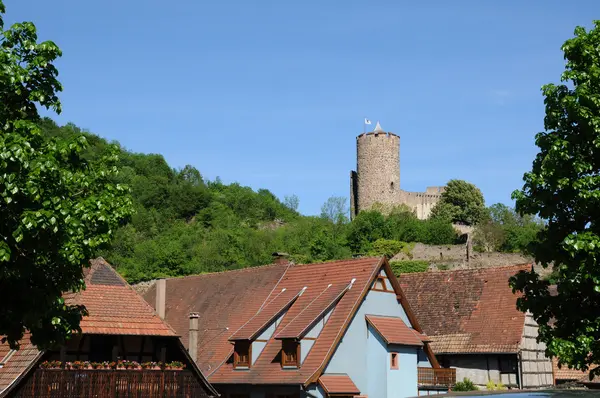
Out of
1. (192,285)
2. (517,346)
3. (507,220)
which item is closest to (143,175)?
(507,220)

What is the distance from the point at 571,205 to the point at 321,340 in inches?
555

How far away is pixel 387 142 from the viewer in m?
95.2

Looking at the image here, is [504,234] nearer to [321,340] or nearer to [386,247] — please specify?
[386,247]

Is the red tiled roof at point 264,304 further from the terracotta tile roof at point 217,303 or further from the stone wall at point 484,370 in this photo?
the stone wall at point 484,370

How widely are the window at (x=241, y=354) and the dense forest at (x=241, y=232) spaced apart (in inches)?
1153

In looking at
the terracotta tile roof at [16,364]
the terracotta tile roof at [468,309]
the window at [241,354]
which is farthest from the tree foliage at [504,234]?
the terracotta tile roof at [16,364]

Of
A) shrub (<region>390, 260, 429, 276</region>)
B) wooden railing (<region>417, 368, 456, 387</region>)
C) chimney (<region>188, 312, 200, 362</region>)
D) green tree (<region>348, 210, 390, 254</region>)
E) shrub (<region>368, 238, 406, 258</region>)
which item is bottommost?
wooden railing (<region>417, 368, 456, 387</region>)

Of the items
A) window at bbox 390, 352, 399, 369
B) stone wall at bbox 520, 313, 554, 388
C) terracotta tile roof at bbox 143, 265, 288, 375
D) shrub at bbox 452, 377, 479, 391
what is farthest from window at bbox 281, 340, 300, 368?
stone wall at bbox 520, 313, 554, 388

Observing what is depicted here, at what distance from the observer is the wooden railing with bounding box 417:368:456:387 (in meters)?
31.8

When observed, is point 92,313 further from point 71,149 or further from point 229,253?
point 229,253

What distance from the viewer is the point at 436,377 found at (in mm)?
31953

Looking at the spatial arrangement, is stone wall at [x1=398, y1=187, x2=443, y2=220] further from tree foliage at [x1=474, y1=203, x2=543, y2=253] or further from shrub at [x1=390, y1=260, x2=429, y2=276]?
shrub at [x1=390, y1=260, x2=429, y2=276]

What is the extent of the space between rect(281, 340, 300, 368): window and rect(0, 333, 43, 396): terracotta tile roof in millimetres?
7838

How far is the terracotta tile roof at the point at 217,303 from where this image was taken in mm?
32406
